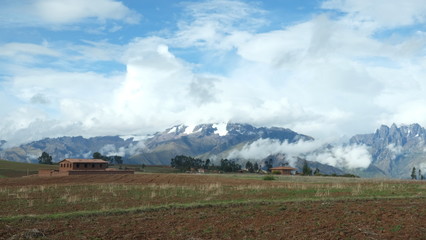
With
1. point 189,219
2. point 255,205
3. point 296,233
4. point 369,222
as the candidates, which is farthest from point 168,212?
point 369,222

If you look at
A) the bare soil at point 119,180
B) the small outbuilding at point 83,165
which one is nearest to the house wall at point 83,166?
the small outbuilding at point 83,165

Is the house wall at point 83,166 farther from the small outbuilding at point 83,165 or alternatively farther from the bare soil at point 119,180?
the bare soil at point 119,180

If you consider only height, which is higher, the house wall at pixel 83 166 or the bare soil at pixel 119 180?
the house wall at pixel 83 166

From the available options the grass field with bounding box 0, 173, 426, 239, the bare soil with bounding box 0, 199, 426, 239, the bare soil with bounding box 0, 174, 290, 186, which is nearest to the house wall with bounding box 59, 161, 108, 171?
the bare soil with bounding box 0, 174, 290, 186

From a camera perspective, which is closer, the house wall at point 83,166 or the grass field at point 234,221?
the grass field at point 234,221

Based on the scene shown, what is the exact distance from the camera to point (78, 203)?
3291 cm

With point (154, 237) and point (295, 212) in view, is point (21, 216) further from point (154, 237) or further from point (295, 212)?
point (295, 212)

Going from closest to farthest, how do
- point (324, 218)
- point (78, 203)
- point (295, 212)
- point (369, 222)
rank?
1. point (369, 222)
2. point (324, 218)
3. point (295, 212)
4. point (78, 203)

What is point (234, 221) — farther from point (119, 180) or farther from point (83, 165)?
point (83, 165)

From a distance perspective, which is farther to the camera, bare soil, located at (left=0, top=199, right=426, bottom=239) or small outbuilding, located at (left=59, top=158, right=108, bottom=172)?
small outbuilding, located at (left=59, top=158, right=108, bottom=172)

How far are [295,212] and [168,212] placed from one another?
322 inches

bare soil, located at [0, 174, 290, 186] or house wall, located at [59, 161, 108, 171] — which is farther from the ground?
house wall, located at [59, 161, 108, 171]

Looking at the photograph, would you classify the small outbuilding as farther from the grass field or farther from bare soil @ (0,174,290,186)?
the grass field

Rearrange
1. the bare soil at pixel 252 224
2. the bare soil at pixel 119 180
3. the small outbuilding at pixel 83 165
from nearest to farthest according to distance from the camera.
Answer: the bare soil at pixel 252 224 → the bare soil at pixel 119 180 → the small outbuilding at pixel 83 165
